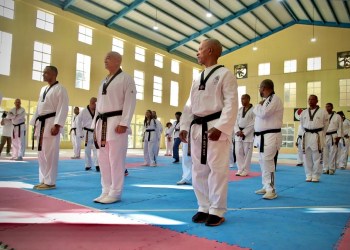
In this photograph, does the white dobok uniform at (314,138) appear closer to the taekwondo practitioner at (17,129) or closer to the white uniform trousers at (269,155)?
the white uniform trousers at (269,155)

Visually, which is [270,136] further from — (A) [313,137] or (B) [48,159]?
(B) [48,159]

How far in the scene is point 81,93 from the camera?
18219 millimetres

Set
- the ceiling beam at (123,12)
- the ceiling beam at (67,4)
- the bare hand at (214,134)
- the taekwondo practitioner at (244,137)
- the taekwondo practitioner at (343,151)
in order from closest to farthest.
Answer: the bare hand at (214,134), the taekwondo practitioner at (244,137), the taekwondo practitioner at (343,151), the ceiling beam at (67,4), the ceiling beam at (123,12)

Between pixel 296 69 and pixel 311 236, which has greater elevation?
pixel 296 69

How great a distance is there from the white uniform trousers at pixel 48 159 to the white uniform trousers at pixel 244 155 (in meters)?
4.36

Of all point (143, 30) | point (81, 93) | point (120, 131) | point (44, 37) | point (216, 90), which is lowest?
point (120, 131)

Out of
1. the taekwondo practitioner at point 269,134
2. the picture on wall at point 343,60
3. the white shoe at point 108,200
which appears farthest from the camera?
the picture on wall at point 343,60

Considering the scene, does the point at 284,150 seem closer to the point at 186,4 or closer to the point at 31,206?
the point at 186,4

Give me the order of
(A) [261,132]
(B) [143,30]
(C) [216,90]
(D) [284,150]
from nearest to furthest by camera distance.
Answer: (C) [216,90]
(A) [261,132]
(B) [143,30]
(D) [284,150]

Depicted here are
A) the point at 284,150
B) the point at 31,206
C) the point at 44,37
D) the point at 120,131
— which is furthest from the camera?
the point at 284,150

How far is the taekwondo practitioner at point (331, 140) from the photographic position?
8.19m

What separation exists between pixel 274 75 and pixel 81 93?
1509 cm

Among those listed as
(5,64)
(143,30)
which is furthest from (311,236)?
(143,30)

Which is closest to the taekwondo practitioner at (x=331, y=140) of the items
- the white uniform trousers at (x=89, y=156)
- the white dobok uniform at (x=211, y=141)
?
the white uniform trousers at (x=89, y=156)
